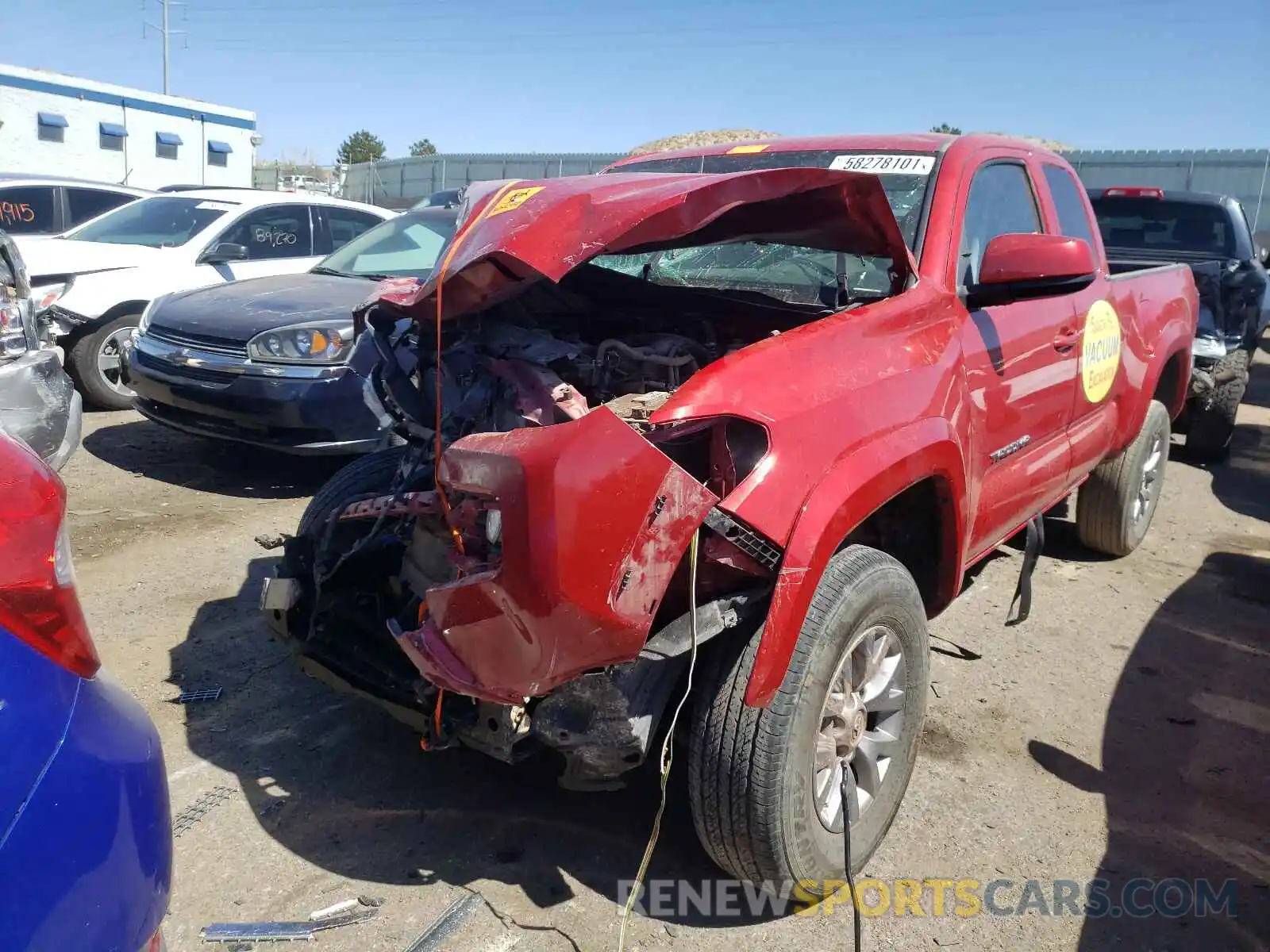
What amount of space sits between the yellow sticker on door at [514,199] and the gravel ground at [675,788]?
5.62 ft

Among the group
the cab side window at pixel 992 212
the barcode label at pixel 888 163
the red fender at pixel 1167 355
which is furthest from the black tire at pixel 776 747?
the red fender at pixel 1167 355

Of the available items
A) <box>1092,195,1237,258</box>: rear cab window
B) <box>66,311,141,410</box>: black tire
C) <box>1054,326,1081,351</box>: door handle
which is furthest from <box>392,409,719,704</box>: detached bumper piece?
<box>1092,195,1237,258</box>: rear cab window

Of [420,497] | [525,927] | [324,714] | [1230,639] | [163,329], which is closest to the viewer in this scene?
[525,927]

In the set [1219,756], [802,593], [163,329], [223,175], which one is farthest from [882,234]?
[223,175]

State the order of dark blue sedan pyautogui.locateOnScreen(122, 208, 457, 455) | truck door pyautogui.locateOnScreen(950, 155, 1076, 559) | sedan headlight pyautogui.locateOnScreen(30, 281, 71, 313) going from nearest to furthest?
truck door pyautogui.locateOnScreen(950, 155, 1076, 559) < dark blue sedan pyautogui.locateOnScreen(122, 208, 457, 455) < sedan headlight pyautogui.locateOnScreen(30, 281, 71, 313)

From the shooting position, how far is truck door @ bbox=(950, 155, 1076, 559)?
10.3 feet

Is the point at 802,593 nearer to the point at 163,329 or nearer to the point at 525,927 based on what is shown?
the point at 525,927

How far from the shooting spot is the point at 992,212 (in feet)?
11.7

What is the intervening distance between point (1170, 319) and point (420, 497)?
4.11 meters

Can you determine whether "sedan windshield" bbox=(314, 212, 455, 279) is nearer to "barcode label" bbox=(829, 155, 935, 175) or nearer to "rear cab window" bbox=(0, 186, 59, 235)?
"barcode label" bbox=(829, 155, 935, 175)

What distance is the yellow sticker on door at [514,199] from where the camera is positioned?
2707 mm

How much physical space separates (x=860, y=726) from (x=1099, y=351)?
7.49 feet

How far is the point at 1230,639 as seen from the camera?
14.4 feet

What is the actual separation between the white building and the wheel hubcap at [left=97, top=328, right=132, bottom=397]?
17.2 m
